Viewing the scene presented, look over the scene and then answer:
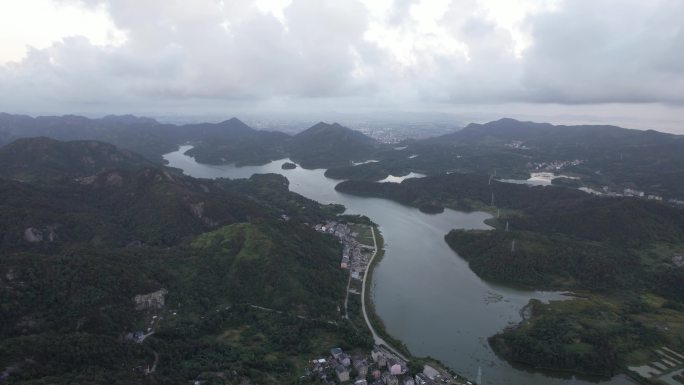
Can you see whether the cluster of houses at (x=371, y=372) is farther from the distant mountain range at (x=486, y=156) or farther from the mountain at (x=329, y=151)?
the mountain at (x=329, y=151)

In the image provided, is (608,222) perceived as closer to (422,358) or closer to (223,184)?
(422,358)

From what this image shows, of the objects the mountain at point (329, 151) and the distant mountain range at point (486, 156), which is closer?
the distant mountain range at point (486, 156)

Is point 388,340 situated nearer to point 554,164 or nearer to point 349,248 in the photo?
point 349,248

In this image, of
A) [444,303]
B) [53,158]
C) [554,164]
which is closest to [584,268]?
[444,303]

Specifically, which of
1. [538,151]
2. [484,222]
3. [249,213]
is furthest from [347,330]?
[538,151]

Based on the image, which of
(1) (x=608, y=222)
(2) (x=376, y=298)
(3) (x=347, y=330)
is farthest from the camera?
(1) (x=608, y=222)

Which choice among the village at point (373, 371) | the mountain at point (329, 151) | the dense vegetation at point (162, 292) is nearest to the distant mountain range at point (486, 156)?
the mountain at point (329, 151)

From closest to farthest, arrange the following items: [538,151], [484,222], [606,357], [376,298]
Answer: [606,357] → [376,298] → [484,222] → [538,151]
